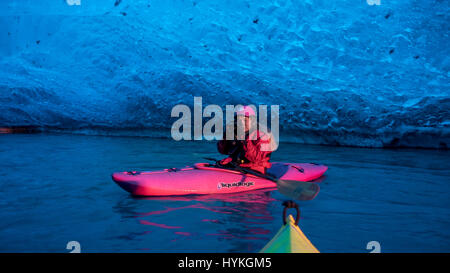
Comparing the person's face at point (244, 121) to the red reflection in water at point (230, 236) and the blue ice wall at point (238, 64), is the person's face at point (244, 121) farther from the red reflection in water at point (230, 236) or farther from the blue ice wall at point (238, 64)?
the blue ice wall at point (238, 64)

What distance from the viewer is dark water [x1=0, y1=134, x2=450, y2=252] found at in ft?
9.12

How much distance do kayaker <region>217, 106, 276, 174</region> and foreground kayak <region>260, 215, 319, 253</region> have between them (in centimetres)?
262

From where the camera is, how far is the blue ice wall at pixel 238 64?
31.2 ft

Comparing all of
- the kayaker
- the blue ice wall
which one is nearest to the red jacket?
the kayaker

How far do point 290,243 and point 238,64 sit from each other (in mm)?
9611

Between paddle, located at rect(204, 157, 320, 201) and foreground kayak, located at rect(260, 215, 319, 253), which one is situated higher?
foreground kayak, located at rect(260, 215, 319, 253)

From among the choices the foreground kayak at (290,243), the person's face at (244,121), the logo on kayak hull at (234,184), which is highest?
the person's face at (244,121)

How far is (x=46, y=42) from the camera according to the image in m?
12.5

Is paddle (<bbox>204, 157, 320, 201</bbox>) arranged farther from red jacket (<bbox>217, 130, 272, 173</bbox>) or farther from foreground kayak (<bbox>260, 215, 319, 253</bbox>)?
foreground kayak (<bbox>260, 215, 319, 253</bbox>)

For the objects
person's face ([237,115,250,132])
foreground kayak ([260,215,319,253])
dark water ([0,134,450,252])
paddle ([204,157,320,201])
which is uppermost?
person's face ([237,115,250,132])

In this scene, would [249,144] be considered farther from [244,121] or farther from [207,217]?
[207,217]

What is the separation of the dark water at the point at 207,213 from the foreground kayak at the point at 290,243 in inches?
31.1

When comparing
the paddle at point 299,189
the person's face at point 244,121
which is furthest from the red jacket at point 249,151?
the paddle at point 299,189
